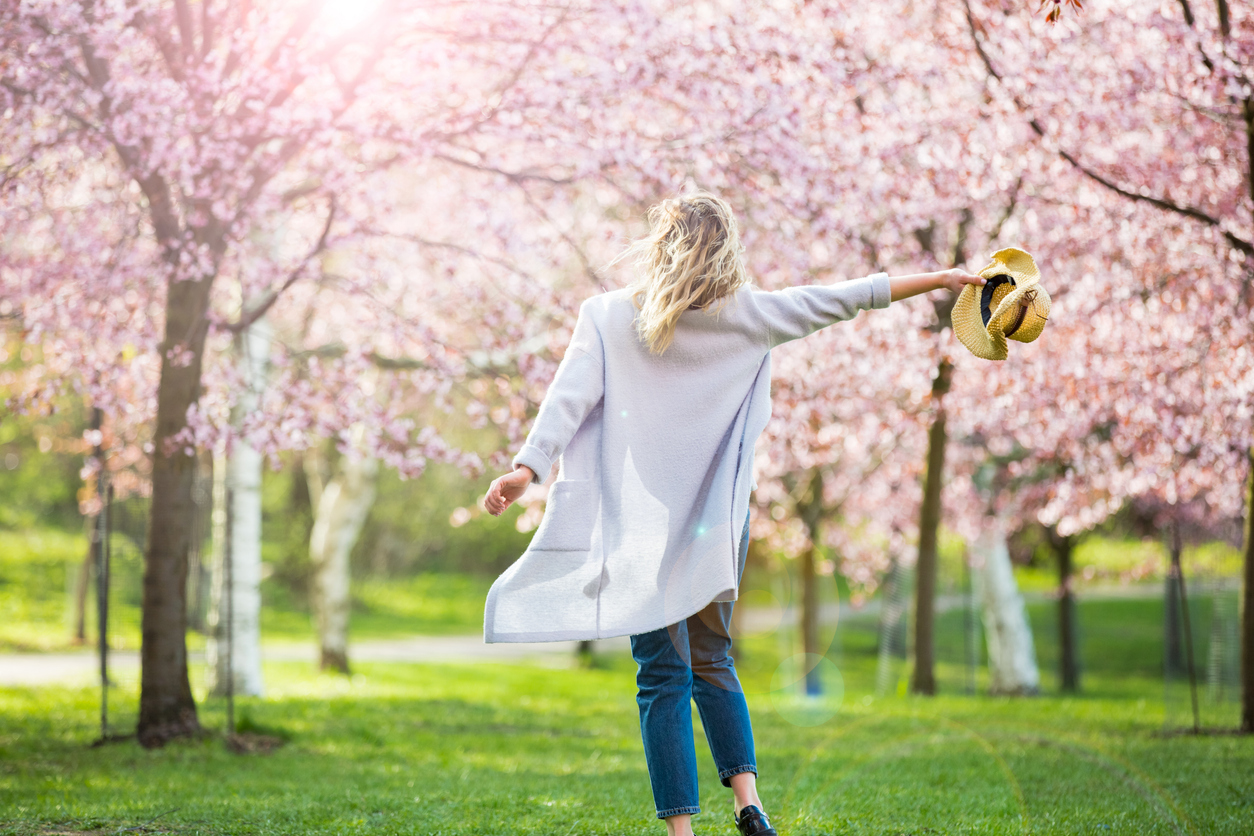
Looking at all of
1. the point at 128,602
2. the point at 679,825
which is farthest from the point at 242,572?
the point at 128,602

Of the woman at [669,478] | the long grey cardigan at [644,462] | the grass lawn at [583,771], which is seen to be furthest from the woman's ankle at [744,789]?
the grass lawn at [583,771]

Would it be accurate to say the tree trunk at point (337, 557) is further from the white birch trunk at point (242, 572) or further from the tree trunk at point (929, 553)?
the tree trunk at point (929, 553)

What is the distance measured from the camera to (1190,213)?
7332 millimetres

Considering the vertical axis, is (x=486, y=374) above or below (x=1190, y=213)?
below

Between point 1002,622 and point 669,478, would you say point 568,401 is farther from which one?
point 1002,622

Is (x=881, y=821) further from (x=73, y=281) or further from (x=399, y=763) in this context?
(x=73, y=281)

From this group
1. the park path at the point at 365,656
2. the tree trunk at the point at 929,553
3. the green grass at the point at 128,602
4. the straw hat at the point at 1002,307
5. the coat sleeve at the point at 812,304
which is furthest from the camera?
the green grass at the point at 128,602

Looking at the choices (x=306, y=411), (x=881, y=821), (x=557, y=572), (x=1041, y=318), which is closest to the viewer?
(x=557, y=572)

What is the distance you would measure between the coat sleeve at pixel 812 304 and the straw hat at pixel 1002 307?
0.40 metres

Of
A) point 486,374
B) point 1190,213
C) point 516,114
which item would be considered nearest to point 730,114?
point 516,114

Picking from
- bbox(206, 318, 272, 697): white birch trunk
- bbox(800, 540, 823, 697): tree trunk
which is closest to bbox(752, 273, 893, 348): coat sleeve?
bbox(206, 318, 272, 697): white birch trunk

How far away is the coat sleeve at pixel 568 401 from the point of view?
3.04 m

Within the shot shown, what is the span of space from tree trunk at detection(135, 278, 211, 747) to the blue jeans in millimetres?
4297

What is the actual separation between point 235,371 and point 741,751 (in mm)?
5608
